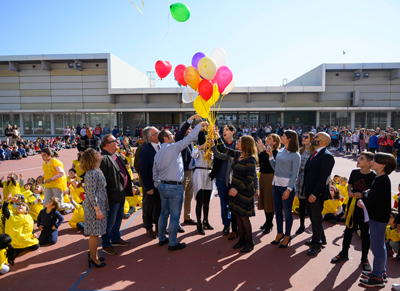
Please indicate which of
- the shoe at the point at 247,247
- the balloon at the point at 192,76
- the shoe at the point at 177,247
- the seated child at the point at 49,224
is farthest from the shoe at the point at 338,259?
the seated child at the point at 49,224

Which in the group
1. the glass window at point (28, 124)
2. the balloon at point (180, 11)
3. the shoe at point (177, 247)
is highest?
the balloon at point (180, 11)

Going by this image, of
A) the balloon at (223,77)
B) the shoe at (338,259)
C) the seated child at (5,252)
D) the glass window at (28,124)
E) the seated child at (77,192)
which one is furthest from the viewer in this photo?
the glass window at (28,124)

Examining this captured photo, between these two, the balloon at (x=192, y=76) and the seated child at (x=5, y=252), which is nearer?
the seated child at (x=5, y=252)

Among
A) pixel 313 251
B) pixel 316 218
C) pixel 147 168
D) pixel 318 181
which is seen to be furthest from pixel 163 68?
pixel 313 251

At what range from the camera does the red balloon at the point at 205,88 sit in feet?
14.8

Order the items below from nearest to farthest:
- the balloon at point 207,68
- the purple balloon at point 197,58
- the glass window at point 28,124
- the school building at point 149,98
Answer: the balloon at point 207,68
the purple balloon at point 197,58
the school building at point 149,98
the glass window at point 28,124

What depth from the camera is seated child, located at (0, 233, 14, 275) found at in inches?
129

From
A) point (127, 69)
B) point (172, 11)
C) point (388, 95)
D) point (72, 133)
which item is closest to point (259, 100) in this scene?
point (388, 95)

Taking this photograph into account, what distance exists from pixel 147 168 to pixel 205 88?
1780 mm

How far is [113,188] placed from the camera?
3.73m

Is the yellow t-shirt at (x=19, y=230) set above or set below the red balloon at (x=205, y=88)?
below

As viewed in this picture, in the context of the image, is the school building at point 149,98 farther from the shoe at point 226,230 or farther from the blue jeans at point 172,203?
the blue jeans at point 172,203

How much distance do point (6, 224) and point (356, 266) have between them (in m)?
5.34

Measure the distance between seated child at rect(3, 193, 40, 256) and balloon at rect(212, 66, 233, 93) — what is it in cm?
402
